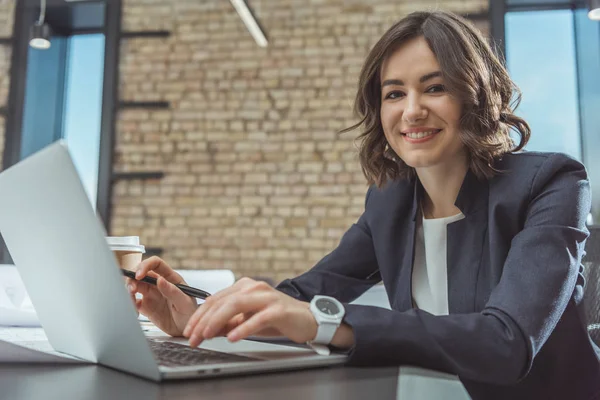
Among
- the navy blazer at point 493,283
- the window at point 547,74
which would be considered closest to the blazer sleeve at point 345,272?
the navy blazer at point 493,283

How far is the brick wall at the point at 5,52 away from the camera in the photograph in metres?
4.88

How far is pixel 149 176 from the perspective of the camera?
4.77 m

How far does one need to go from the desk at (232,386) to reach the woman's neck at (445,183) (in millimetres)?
623

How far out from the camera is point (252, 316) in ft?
2.10

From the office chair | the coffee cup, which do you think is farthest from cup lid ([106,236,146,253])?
the office chair

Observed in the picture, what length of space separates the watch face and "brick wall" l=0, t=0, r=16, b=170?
15.9 ft

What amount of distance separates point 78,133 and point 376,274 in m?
4.27

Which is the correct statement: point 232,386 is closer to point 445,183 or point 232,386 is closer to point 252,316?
point 252,316

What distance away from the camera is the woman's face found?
3.61 feet

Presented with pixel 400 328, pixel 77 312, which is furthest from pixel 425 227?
pixel 77 312

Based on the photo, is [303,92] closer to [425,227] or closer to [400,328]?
[425,227]

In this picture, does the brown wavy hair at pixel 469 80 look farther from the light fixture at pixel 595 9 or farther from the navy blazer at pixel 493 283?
the light fixture at pixel 595 9

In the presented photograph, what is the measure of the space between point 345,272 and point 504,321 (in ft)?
1.76

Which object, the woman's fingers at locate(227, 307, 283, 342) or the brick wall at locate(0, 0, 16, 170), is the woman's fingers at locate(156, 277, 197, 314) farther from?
the brick wall at locate(0, 0, 16, 170)
